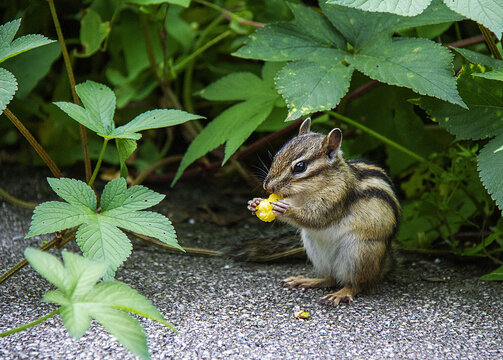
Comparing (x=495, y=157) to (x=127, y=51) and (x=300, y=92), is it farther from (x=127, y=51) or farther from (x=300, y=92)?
(x=127, y=51)

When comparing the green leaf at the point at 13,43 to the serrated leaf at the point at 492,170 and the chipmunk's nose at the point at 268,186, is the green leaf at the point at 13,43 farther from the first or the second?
the serrated leaf at the point at 492,170

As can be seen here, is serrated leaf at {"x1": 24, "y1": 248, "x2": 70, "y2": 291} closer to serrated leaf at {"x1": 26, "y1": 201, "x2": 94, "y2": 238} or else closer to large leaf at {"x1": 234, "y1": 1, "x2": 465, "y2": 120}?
serrated leaf at {"x1": 26, "y1": 201, "x2": 94, "y2": 238}

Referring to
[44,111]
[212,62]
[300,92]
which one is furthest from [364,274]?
Answer: [44,111]

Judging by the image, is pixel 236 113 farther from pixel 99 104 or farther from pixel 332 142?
pixel 99 104

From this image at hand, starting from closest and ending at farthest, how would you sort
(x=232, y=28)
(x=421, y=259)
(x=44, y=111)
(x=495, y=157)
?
1. (x=495, y=157)
2. (x=421, y=259)
3. (x=232, y=28)
4. (x=44, y=111)

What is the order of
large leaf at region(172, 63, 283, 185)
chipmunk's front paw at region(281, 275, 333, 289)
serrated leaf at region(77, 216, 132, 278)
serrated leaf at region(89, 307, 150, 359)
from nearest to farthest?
serrated leaf at region(89, 307, 150, 359) < serrated leaf at region(77, 216, 132, 278) < chipmunk's front paw at region(281, 275, 333, 289) < large leaf at region(172, 63, 283, 185)

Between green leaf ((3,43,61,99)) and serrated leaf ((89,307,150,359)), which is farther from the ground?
green leaf ((3,43,61,99))

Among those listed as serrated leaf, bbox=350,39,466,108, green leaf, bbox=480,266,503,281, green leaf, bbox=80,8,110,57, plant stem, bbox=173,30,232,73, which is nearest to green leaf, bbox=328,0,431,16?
serrated leaf, bbox=350,39,466,108

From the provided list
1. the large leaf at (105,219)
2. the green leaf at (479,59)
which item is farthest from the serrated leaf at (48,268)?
the green leaf at (479,59)
